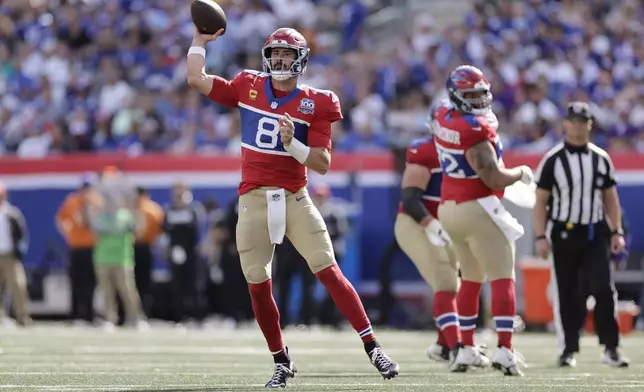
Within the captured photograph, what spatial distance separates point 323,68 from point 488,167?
35.6ft

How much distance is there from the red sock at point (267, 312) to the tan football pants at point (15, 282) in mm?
8259

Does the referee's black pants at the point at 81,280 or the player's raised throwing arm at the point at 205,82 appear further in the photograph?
the referee's black pants at the point at 81,280

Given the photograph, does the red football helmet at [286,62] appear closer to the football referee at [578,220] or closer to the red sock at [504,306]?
the red sock at [504,306]

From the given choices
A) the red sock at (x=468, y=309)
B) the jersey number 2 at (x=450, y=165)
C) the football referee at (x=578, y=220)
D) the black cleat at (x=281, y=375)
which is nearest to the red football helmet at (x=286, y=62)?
the jersey number 2 at (x=450, y=165)

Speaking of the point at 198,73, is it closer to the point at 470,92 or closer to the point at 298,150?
the point at 298,150

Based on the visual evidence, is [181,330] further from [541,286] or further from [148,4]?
[148,4]

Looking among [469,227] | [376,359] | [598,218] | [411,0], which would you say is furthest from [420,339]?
[411,0]

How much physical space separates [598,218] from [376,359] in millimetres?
2856

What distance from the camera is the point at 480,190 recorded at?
8328mm

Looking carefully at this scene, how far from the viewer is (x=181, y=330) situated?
48.2 feet

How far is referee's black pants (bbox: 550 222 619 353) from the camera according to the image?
945 cm

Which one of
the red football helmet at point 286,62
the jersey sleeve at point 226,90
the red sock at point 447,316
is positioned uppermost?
the red football helmet at point 286,62

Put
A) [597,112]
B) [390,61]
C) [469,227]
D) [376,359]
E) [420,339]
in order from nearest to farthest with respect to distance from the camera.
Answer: [376,359] → [469,227] → [420,339] → [597,112] → [390,61]

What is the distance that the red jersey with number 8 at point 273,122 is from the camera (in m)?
7.30
